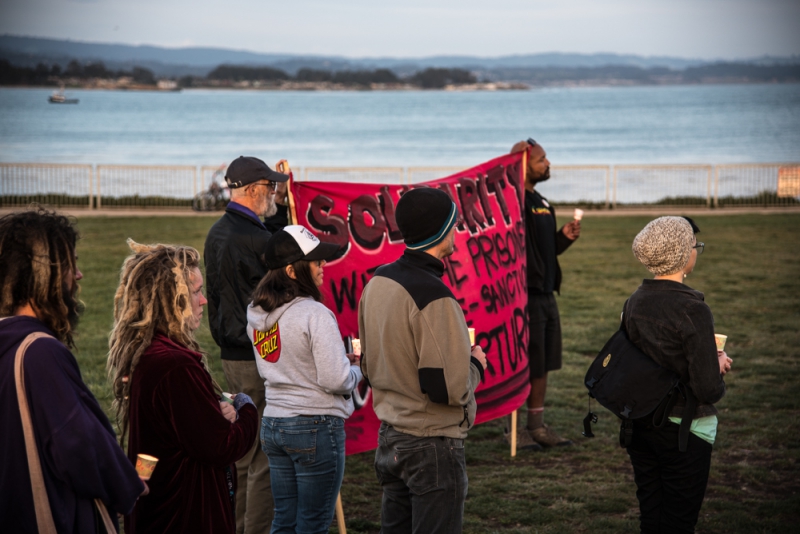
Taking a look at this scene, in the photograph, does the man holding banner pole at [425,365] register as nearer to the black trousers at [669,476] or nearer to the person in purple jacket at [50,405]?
the black trousers at [669,476]

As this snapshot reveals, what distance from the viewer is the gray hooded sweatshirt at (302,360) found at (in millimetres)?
3574

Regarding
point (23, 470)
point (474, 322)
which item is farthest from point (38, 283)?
point (474, 322)

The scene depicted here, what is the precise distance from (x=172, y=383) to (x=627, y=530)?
3.29 metres

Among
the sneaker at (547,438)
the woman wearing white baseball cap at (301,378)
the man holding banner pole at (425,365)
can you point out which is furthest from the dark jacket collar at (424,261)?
the sneaker at (547,438)

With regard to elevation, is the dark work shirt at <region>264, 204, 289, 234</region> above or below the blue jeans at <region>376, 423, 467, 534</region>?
above

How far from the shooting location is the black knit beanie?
3229 millimetres

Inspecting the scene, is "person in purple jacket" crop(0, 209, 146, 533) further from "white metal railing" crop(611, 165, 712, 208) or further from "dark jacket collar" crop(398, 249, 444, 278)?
"white metal railing" crop(611, 165, 712, 208)

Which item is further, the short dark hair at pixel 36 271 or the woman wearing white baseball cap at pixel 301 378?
the woman wearing white baseball cap at pixel 301 378

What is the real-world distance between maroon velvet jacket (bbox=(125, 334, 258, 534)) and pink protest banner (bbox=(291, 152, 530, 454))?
7.35 ft

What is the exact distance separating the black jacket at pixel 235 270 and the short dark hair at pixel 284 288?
717 mm


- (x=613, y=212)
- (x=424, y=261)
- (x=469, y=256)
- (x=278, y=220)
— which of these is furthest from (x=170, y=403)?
(x=613, y=212)

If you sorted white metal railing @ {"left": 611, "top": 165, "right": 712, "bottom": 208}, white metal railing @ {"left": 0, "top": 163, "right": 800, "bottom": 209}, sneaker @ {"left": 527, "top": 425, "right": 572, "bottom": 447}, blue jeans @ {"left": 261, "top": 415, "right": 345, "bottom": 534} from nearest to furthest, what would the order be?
blue jeans @ {"left": 261, "top": 415, "right": 345, "bottom": 534}
sneaker @ {"left": 527, "top": 425, "right": 572, "bottom": 447}
white metal railing @ {"left": 0, "top": 163, "right": 800, "bottom": 209}
white metal railing @ {"left": 611, "top": 165, "right": 712, "bottom": 208}

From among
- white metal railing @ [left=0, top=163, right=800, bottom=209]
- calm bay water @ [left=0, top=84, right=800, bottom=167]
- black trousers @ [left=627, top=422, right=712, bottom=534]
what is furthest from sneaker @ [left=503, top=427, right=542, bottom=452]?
calm bay water @ [left=0, top=84, right=800, bottom=167]

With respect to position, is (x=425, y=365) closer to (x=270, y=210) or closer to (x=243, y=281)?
(x=243, y=281)
